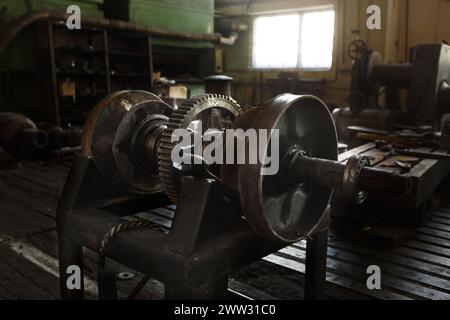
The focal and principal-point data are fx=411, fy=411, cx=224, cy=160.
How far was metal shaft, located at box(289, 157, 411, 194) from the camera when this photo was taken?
907 millimetres

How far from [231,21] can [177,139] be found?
6603 mm

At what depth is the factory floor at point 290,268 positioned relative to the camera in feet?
5.47

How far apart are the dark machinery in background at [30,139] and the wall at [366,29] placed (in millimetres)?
3670

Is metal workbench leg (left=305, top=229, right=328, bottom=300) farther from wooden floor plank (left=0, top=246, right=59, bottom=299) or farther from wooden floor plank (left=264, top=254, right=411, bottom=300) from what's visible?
wooden floor plank (left=0, top=246, right=59, bottom=299)

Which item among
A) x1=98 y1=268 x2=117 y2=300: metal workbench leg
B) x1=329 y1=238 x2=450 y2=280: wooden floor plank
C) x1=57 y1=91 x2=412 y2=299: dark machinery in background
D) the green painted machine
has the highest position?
the green painted machine

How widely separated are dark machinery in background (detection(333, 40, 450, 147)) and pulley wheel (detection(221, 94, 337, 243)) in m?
2.30

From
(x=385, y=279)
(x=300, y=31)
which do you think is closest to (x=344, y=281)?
(x=385, y=279)

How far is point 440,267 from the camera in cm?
186

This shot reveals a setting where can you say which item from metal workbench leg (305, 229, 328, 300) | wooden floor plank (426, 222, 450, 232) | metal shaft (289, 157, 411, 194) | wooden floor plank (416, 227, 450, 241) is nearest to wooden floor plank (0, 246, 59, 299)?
metal workbench leg (305, 229, 328, 300)

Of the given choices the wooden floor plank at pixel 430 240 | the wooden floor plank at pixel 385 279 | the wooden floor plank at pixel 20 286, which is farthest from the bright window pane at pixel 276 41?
the wooden floor plank at pixel 20 286

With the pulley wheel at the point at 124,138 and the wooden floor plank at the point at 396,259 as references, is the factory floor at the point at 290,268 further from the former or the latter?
the pulley wheel at the point at 124,138

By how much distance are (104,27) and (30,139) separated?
2000 millimetres

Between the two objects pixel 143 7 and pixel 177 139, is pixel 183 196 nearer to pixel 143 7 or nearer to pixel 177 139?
pixel 177 139
